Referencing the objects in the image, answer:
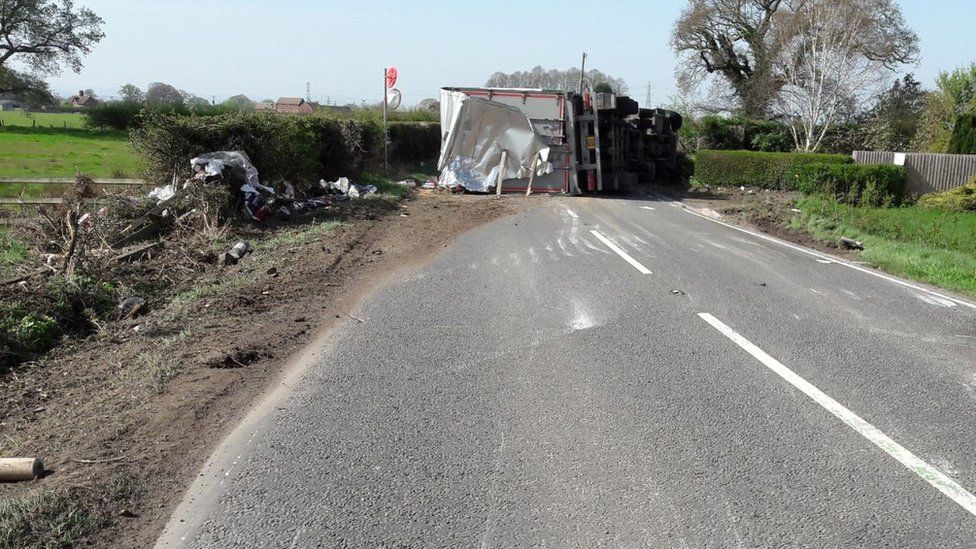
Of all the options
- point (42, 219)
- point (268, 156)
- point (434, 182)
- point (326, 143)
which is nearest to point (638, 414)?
point (42, 219)

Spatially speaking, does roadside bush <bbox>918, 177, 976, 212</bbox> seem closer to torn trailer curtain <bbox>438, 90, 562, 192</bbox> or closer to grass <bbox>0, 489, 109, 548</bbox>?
torn trailer curtain <bbox>438, 90, 562, 192</bbox>

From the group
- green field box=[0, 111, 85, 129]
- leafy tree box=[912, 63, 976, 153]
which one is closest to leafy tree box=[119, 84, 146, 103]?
green field box=[0, 111, 85, 129]

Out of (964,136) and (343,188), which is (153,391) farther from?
(964,136)

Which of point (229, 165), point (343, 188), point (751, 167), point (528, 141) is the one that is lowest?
point (343, 188)

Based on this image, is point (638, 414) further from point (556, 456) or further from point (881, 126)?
point (881, 126)

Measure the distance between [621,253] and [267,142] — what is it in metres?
7.54

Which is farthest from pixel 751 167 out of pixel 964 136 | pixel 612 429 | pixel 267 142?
pixel 612 429

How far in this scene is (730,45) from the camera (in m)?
45.2

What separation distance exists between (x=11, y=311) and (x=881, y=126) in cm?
3890

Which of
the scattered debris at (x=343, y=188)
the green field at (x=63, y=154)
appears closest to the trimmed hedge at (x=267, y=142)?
the scattered debris at (x=343, y=188)

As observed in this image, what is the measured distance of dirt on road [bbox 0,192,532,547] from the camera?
4.13 m

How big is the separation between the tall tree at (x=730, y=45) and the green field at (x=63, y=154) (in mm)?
30249

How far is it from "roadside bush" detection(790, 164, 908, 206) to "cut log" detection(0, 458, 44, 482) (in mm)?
20617

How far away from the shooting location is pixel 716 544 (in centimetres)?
388
